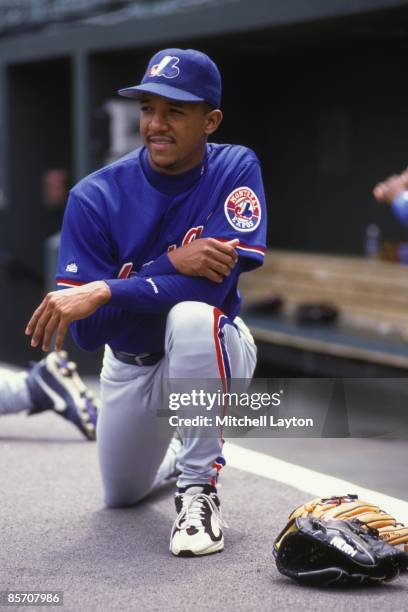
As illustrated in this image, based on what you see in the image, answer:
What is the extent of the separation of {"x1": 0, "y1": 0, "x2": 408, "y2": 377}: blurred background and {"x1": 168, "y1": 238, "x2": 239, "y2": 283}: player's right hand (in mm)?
2832

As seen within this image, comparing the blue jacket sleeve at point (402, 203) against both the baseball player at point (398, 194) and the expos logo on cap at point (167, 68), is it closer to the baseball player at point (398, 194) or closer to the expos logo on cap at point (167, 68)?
the baseball player at point (398, 194)

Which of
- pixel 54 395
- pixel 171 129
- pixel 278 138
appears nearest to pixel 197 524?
pixel 171 129

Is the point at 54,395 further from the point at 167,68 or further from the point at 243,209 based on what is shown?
the point at 167,68

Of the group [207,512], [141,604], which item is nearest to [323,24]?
[207,512]

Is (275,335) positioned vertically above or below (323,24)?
below

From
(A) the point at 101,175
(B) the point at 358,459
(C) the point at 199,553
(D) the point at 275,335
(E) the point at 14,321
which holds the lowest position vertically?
(E) the point at 14,321

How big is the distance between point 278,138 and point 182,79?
5.35m

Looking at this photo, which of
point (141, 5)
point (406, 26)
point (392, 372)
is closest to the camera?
point (392, 372)

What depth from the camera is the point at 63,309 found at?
8.39 feet

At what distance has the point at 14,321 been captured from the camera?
29.4 feet

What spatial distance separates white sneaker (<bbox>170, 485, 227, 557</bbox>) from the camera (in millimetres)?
2631

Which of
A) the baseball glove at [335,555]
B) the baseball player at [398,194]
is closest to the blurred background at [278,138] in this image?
the baseball player at [398,194]

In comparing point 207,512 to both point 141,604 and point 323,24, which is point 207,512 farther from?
point 323,24

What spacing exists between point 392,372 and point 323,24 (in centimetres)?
187
